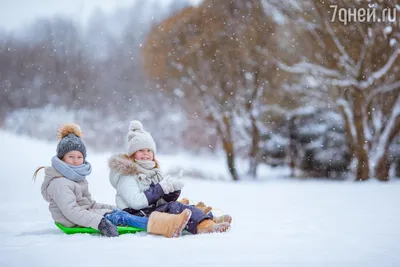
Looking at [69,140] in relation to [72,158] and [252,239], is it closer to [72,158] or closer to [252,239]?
[72,158]

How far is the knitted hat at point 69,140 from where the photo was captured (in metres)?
3.75

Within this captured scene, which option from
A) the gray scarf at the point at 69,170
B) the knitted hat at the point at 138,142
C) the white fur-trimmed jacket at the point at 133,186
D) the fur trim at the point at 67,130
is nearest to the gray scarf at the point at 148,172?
the white fur-trimmed jacket at the point at 133,186

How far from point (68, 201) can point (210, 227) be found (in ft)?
3.76

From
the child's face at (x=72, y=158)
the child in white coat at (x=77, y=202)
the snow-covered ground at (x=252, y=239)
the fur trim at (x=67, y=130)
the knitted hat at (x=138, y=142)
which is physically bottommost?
the snow-covered ground at (x=252, y=239)

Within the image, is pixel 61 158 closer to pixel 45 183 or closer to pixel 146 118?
pixel 45 183

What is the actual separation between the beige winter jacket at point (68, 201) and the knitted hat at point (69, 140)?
7.2 inches

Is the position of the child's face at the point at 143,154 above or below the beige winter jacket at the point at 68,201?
above

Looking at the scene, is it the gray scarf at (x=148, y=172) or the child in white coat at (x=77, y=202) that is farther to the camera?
the gray scarf at (x=148, y=172)

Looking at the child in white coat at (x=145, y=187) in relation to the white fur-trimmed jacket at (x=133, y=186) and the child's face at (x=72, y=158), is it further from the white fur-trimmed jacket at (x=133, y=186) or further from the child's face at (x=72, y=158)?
the child's face at (x=72, y=158)

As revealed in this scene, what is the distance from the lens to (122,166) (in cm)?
371

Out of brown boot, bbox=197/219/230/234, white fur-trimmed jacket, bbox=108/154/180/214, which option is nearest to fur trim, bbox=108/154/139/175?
white fur-trimmed jacket, bbox=108/154/180/214

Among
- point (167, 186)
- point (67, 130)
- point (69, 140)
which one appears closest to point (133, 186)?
point (167, 186)

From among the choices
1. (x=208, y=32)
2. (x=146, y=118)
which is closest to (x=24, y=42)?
(x=146, y=118)

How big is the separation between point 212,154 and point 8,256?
13876 mm
